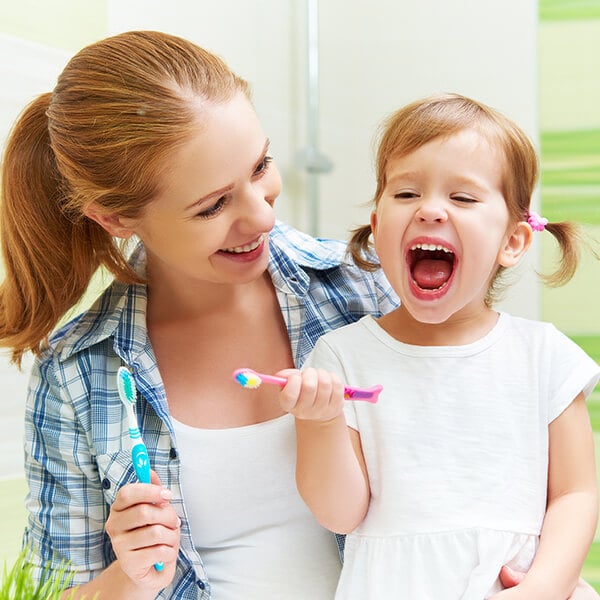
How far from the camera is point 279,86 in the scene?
6.20ft

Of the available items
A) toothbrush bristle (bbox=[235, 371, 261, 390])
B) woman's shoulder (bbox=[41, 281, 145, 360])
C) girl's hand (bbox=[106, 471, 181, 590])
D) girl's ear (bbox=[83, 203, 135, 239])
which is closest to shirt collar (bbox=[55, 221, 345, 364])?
woman's shoulder (bbox=[41, 281, 145, 360])

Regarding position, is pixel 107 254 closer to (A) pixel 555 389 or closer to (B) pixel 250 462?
(B) pixel 250 462

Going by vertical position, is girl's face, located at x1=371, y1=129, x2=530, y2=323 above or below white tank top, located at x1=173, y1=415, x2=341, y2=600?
above

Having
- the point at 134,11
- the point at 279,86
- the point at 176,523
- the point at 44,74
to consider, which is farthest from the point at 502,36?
the point at 176,523

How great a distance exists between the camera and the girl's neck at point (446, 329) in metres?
0.93

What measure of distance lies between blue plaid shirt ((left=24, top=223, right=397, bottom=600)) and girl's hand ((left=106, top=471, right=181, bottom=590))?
0.12 meters

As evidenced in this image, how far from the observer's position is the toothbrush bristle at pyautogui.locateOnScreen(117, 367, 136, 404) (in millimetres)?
881

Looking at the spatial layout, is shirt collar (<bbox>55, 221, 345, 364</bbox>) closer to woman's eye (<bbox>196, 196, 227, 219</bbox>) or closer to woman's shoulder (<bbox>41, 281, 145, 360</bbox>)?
woman's shoulder (<bbox>41, 281, 145, 360</bbox>)

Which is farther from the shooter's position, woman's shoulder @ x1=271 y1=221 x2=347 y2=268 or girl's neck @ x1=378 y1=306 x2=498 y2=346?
woman's shoulder @ x1=271 y1=221 x2=347 y2=268

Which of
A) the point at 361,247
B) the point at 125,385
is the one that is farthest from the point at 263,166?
the point at 125,385

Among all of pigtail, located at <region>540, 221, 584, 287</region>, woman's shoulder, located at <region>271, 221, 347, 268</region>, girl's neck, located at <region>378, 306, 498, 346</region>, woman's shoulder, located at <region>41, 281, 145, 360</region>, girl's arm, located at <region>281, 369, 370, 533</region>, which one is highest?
pigtail, located at <region>540, 221, 584, 287</region>

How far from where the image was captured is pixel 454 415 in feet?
2.93

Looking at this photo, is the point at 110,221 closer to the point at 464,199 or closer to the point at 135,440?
the point at 135,440

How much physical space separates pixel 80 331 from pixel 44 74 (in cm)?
43
